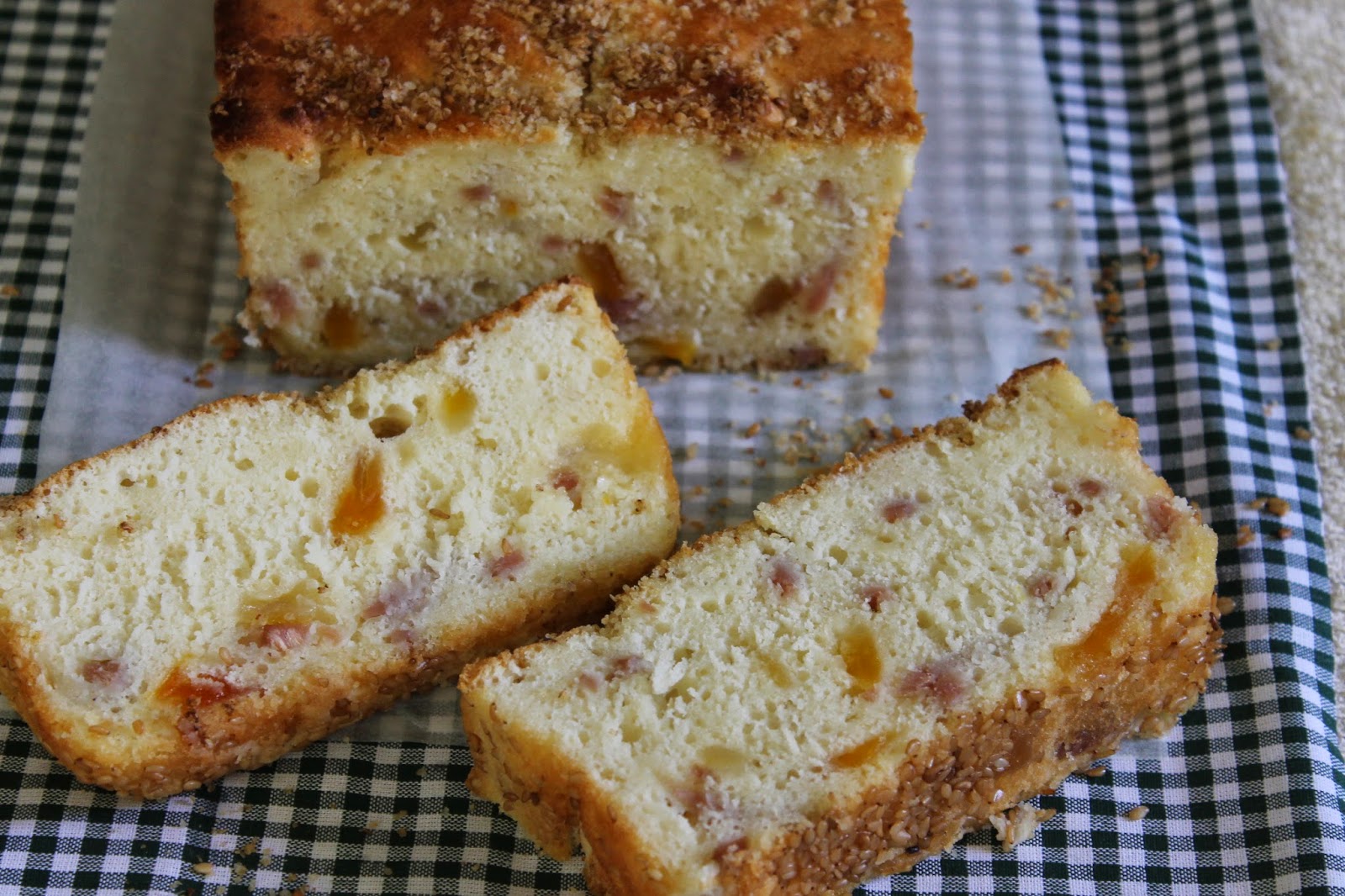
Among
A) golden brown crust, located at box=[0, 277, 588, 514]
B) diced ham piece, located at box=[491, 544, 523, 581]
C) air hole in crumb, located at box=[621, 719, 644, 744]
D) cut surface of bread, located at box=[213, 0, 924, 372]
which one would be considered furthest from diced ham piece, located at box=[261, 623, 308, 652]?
cut surface of bread, located at box=[213, 0, 924, 372]

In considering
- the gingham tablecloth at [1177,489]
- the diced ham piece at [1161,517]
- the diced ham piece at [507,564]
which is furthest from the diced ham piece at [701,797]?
the diced ham piece at [1161,517]

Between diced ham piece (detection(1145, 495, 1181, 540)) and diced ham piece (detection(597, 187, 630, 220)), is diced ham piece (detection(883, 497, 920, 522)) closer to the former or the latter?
diced ham piece (detection(1145, 495, 1181, 540))

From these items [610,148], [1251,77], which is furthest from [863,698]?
[1251,77]

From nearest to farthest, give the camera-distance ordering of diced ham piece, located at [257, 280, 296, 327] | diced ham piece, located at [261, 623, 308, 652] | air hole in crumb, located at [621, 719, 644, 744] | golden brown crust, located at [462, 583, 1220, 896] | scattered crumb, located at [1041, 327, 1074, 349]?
golden brown crust, located at [462, 583, 1220, 896] → air hole in crumb, located at [621, 719, 644, 744] → diced ham piece, located at [261, 623, 308, 652] → diced ham piece, located at [257, 280, 296, 327] → scattered crumb, located at [1041, 327, 1074, 349]

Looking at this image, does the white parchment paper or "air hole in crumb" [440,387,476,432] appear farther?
the white parchment paper

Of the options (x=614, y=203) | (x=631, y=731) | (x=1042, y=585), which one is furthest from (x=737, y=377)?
(x=631, y=731)

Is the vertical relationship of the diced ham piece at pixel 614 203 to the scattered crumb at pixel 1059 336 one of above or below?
above

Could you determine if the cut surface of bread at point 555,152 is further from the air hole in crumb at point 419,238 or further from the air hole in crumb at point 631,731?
the air hole in crumb at point 631,731
